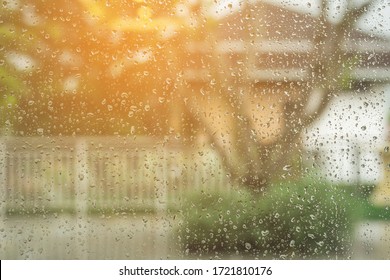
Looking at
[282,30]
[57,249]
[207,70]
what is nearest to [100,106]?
[207,70]

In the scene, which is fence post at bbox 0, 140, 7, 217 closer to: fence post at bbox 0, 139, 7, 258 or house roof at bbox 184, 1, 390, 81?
fence post at bbox 0, 139, 7, 258

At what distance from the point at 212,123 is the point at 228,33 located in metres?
0.25

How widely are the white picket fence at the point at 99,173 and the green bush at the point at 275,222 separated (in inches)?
2.6

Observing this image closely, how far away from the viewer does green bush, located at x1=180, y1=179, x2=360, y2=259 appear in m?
1.34

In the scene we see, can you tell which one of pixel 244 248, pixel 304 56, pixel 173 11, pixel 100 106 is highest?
pixel 173 11

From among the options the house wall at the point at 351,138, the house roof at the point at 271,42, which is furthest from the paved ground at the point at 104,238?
the house roof at the point at 271,42

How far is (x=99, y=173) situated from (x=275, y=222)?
503 mm

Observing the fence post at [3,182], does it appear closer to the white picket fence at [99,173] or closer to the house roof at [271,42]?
the white picket fence at [99,173]

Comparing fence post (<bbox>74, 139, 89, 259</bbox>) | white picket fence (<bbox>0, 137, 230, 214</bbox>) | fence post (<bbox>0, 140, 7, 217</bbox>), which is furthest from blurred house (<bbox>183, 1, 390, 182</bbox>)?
fence post (<bbox>0, 140, 7, 217</bbox>)

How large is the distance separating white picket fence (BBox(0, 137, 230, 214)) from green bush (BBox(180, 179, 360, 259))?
65mm

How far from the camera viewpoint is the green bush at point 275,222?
1337 millimetres

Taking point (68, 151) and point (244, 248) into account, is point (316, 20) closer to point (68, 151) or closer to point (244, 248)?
point (244, 248)

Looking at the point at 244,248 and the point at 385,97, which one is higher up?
the point at 385,97

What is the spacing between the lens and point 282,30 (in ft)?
4.45
